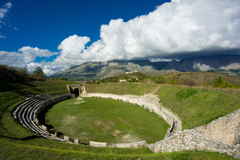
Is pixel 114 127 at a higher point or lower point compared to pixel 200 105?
lower

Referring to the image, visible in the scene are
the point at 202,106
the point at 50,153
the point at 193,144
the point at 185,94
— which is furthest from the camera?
the point at 185,94

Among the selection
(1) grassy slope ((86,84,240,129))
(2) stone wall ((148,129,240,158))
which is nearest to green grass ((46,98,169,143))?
(1) grassy slope ((86,84,240,129))

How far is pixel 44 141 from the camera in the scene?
1139cm

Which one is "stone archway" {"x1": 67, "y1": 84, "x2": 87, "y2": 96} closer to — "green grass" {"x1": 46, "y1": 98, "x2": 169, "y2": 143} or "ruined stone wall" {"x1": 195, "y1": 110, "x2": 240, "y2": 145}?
"green grass" {"x1": 46, "y1": 98, "x2": 169, "y2": 143}

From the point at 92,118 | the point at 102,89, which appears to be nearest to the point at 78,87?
the point at 102,89

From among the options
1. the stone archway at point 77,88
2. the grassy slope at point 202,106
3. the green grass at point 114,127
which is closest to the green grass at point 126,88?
the stone archway at point 77,88

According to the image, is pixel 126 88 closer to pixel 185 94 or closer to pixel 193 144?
pixel 185 94

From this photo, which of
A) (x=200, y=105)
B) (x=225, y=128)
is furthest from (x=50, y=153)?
(x=200, y=105)

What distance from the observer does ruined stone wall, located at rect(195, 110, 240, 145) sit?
37.9ft

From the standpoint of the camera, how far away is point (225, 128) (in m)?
12.2

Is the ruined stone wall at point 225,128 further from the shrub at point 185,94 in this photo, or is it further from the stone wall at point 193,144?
the shrub at point 185,94

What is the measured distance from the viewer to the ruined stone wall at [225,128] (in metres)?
11.5

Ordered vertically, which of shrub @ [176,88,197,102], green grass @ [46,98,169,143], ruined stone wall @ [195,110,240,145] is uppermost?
shrub @ [176,88,197,102]

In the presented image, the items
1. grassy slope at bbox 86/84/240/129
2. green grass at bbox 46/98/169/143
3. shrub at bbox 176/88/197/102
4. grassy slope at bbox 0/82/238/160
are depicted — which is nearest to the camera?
grassy slope at bbox 0/82/238/160
